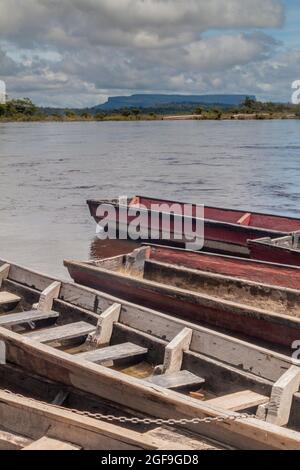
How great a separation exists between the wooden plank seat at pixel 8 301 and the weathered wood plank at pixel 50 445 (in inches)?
155

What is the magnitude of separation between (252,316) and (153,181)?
2308 centimetres

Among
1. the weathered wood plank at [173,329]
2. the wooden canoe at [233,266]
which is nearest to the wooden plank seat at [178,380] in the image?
the weathered wood plank at [173,329]

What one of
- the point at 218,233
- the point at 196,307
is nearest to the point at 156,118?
the point at 218,233

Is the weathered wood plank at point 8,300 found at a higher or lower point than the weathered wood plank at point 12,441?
higher

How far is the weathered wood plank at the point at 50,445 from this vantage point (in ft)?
15.4

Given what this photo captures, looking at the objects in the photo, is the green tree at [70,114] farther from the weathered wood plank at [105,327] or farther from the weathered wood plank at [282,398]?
the weathered wood plank at [282,398]

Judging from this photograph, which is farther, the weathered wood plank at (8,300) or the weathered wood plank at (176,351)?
the weathered wood plank at (8,300)

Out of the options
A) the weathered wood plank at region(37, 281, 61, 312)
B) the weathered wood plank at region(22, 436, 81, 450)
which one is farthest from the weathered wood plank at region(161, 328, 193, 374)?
the weathered wood plank at region(37, 281, 61, 312)

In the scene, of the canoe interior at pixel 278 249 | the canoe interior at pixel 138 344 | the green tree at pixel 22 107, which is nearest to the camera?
the canoe interior at pixel 138 344

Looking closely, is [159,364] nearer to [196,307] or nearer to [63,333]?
[63,333]

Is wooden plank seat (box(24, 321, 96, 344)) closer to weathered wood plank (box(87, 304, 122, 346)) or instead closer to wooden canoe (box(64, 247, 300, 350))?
weathered wood plank (box(87, 304, 122, 346))

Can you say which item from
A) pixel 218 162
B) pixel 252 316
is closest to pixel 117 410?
pixel 252 316

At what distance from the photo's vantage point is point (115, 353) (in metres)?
6.70
